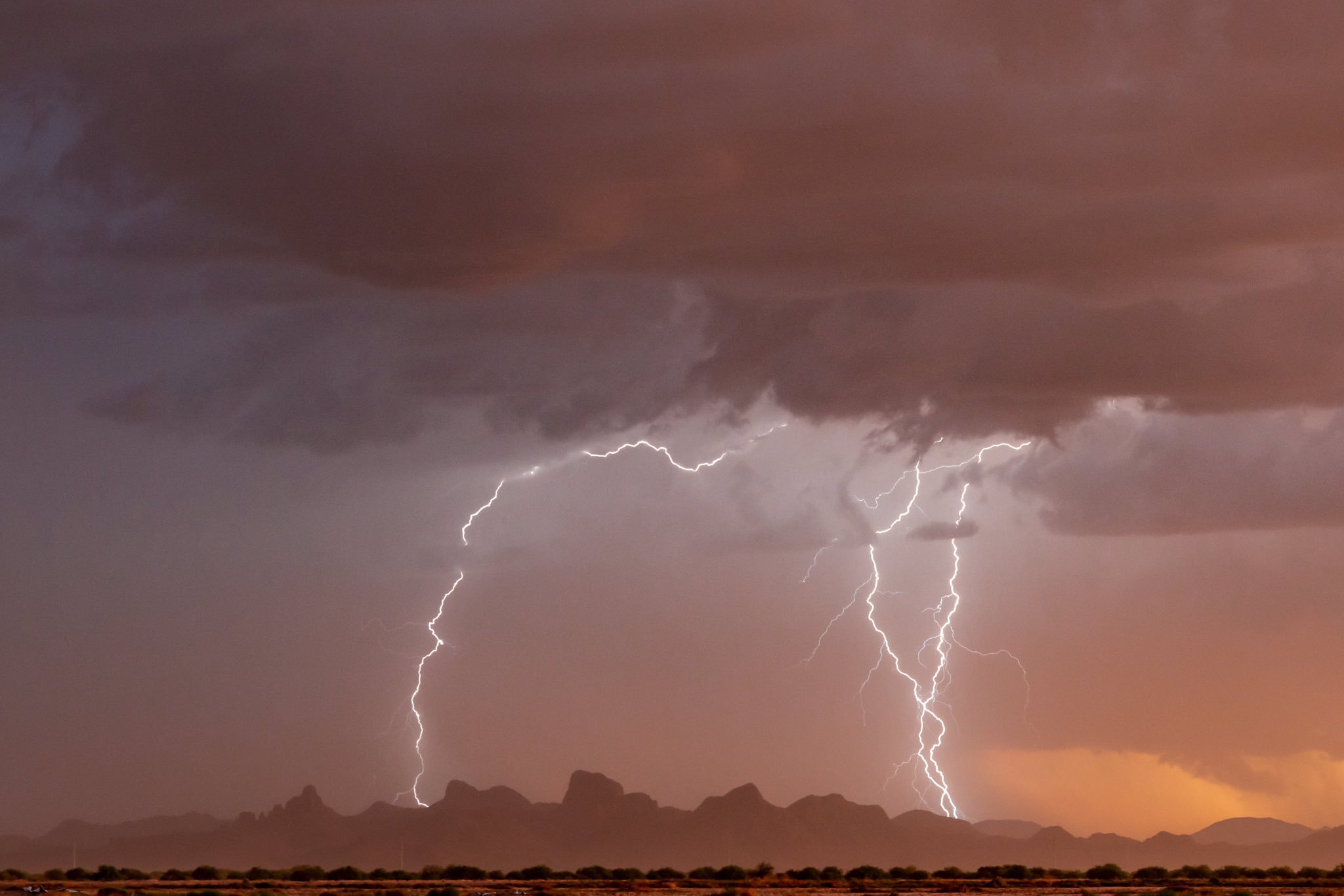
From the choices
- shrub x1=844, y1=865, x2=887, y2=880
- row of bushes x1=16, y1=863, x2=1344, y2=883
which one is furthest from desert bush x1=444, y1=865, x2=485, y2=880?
shrub x1=844, y1=865, x2=887, y2=880

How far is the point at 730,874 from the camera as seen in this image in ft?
321

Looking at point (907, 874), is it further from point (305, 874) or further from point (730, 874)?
point (305, 874)

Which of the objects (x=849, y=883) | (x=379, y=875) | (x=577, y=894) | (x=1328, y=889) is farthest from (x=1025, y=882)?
(x=379, y=875)

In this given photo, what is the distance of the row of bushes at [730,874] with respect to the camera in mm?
92812

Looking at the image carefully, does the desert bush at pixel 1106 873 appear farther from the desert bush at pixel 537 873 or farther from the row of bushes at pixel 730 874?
the desert bush at pixel 537 873

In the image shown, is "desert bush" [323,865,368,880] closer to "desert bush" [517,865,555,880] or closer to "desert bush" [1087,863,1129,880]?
"desert bush" [517,865,555,880]

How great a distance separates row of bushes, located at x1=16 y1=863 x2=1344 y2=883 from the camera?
9281 cm

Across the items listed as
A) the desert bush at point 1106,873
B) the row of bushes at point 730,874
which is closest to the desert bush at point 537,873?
the row of bushes at point 730,874

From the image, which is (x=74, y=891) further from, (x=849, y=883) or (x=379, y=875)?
(x=849, y=883)

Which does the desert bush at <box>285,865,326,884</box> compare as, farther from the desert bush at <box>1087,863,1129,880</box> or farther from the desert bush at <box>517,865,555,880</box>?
the desert bush at <box>1087,863,1129,880</box>

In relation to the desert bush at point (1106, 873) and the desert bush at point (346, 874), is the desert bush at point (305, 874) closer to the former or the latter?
the desert bush at point (346, 874)

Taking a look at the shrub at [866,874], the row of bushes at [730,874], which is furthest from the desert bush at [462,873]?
the shrub at [866,874]

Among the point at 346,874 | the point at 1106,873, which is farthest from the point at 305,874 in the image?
the point at 1106,873

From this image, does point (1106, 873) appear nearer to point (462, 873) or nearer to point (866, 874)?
point (866, 874)
